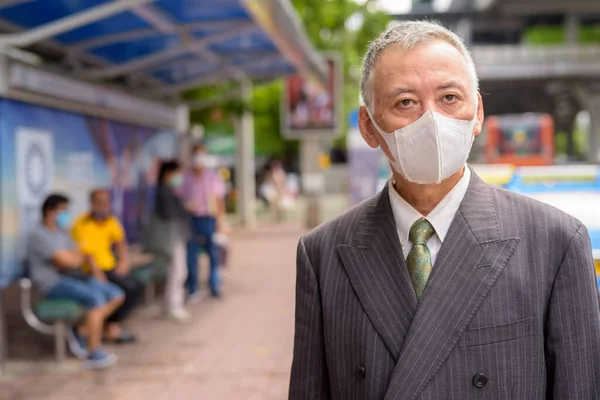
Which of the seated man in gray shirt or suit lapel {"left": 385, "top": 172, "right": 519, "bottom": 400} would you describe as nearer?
suit lapel {"left": 385, "top": 172, "right": 519, "bottom": 400}

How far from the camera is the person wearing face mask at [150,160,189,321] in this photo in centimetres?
848

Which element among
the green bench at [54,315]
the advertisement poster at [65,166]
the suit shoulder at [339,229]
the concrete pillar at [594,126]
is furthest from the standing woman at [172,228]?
the concrete pillar at [594,126]

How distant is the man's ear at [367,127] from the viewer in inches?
75.7

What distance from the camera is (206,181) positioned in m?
9.28

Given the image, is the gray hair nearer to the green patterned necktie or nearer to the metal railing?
the green patterned necktie

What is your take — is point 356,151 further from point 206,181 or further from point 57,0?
point 57,0

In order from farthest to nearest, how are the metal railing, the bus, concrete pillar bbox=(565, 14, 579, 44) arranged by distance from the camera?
concrete pillar bbox=(565, 14, 579, 44) → the metal railing → the bus

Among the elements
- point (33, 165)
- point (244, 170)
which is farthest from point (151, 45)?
point (244, 170)

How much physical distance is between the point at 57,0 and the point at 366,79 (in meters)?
5.68

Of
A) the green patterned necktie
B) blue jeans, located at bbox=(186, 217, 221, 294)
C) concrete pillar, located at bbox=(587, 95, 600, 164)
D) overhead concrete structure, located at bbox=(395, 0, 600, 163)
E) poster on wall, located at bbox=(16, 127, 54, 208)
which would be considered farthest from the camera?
concrete pillar, located at bbox=(587, 95, 600, 164)

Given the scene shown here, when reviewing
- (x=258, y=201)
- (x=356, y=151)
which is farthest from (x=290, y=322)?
(x=258, y=201)

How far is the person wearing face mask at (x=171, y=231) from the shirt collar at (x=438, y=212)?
672cm

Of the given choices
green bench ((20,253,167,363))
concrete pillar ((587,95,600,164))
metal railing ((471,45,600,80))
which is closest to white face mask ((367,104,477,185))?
green bench ((20,253,167,363))

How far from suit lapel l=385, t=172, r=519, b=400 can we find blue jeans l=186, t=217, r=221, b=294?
25.6 feet
